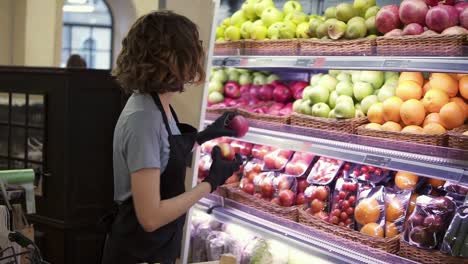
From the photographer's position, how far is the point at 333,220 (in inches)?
107

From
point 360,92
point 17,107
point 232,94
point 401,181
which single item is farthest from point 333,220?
point 17,107

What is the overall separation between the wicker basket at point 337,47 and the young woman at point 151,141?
83 cm

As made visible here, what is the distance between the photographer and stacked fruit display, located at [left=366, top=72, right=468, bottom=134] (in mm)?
2363

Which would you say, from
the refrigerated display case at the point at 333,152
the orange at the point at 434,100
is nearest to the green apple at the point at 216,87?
the refrigerated display case at the point at 333,152

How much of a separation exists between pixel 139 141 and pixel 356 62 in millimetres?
1093

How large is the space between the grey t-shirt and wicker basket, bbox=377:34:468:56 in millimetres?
1008

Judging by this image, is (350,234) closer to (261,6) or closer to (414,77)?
(414,77)

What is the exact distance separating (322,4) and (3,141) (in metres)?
2.09

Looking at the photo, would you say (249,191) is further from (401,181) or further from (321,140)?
(401,181)

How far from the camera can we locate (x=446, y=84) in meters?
2.49

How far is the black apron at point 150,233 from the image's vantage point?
209 centimetres

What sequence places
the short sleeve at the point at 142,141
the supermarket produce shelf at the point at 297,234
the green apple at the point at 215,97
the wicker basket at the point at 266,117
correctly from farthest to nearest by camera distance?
1. the green apple at the point at 215,97
2. the wicker basket at the point at 266,117
3. the supermarket produce shelf at the point at 297,234
4. the short sleeve at the point at 142,141

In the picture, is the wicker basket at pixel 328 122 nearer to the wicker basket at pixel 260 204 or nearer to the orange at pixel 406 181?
the orange at pixel 406 181

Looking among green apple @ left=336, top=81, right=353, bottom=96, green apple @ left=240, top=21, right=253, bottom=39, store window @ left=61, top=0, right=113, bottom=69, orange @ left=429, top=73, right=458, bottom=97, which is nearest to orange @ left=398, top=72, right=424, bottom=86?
orange @ left=429, top=73, right=458, bottom=97
